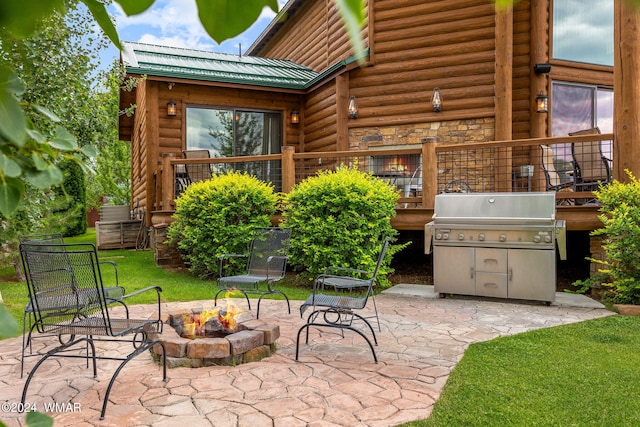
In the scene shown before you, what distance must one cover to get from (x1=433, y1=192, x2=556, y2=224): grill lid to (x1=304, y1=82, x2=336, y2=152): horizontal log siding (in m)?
4.33

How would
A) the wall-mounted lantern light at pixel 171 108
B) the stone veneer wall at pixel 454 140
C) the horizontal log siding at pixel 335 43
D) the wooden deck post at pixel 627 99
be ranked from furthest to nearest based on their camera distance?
the horizontal log siding at pixel 335 43
the wall-mounted lantern light at pixel 171 108
the stone veneer wall at pixel 454 140
the wooden deck post at pixel 627 99

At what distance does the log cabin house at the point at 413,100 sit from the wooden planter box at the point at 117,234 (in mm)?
2328

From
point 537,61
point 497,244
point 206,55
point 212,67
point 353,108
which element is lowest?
point 497,244

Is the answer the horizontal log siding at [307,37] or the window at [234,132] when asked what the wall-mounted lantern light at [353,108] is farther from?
the horizontal log siding at [307,37]

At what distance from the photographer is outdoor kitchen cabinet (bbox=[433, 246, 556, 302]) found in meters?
5.95

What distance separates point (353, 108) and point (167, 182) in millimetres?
4055

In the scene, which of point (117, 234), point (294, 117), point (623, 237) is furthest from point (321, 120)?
point (623, 237)

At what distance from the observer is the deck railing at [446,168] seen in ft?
23.9

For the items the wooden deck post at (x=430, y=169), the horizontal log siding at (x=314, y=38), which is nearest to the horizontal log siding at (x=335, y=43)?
the horizontal log siding at (x=314, y=38)

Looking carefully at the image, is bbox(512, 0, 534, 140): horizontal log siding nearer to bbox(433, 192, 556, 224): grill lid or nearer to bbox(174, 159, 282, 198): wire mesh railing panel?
bbox(433, 192, 556, 224): grill lid

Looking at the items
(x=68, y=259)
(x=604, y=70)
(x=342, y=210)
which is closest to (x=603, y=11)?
(x=604, y=70)

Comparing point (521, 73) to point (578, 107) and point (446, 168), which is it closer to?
point (578, 107)

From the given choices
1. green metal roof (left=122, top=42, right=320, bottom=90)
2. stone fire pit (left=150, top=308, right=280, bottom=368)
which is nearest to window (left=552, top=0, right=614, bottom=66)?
green metal roof (left=122, top=42, right=320, bottom=90)

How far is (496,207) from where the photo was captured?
247 inches
